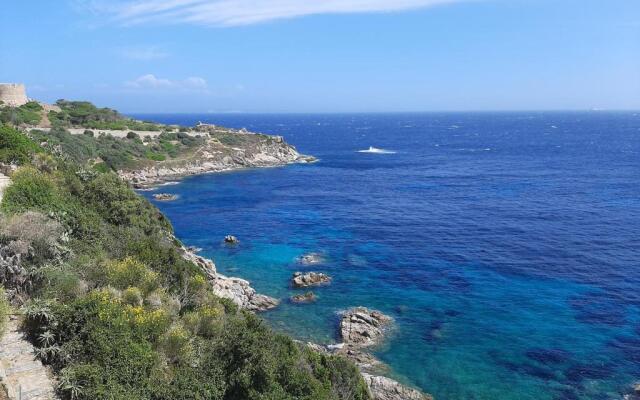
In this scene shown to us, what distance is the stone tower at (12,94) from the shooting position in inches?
4188

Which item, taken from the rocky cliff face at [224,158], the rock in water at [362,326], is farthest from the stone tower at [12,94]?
the rock in water at [362,326]

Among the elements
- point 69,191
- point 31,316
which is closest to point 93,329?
point 31,316

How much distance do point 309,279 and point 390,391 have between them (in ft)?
55.4

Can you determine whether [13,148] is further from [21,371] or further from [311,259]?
[311,259]

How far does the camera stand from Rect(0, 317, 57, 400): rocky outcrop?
1462 cm

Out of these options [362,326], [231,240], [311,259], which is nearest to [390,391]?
[362,326]

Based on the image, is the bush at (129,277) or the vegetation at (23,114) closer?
the bush at (129,277)

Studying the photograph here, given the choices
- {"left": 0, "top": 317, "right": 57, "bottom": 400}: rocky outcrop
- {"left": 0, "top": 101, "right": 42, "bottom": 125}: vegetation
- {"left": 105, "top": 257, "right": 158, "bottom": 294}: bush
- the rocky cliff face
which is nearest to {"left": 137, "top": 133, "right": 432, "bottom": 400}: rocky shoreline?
{"left": 105, "top": 257, "right": 158, "bottom": 294}: bush

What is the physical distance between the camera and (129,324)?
18.1 m

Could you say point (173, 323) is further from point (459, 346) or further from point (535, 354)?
point (535, 354)

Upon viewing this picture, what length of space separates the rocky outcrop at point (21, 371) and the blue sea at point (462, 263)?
19315 mm

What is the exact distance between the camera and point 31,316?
59.0 ft

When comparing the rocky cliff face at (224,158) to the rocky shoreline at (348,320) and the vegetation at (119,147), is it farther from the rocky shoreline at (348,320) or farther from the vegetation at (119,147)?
the rocky shoreline at (348,320)

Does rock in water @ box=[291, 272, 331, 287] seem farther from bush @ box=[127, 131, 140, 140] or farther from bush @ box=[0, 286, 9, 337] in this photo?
bush @ box=[127, 131, 140, 140]
